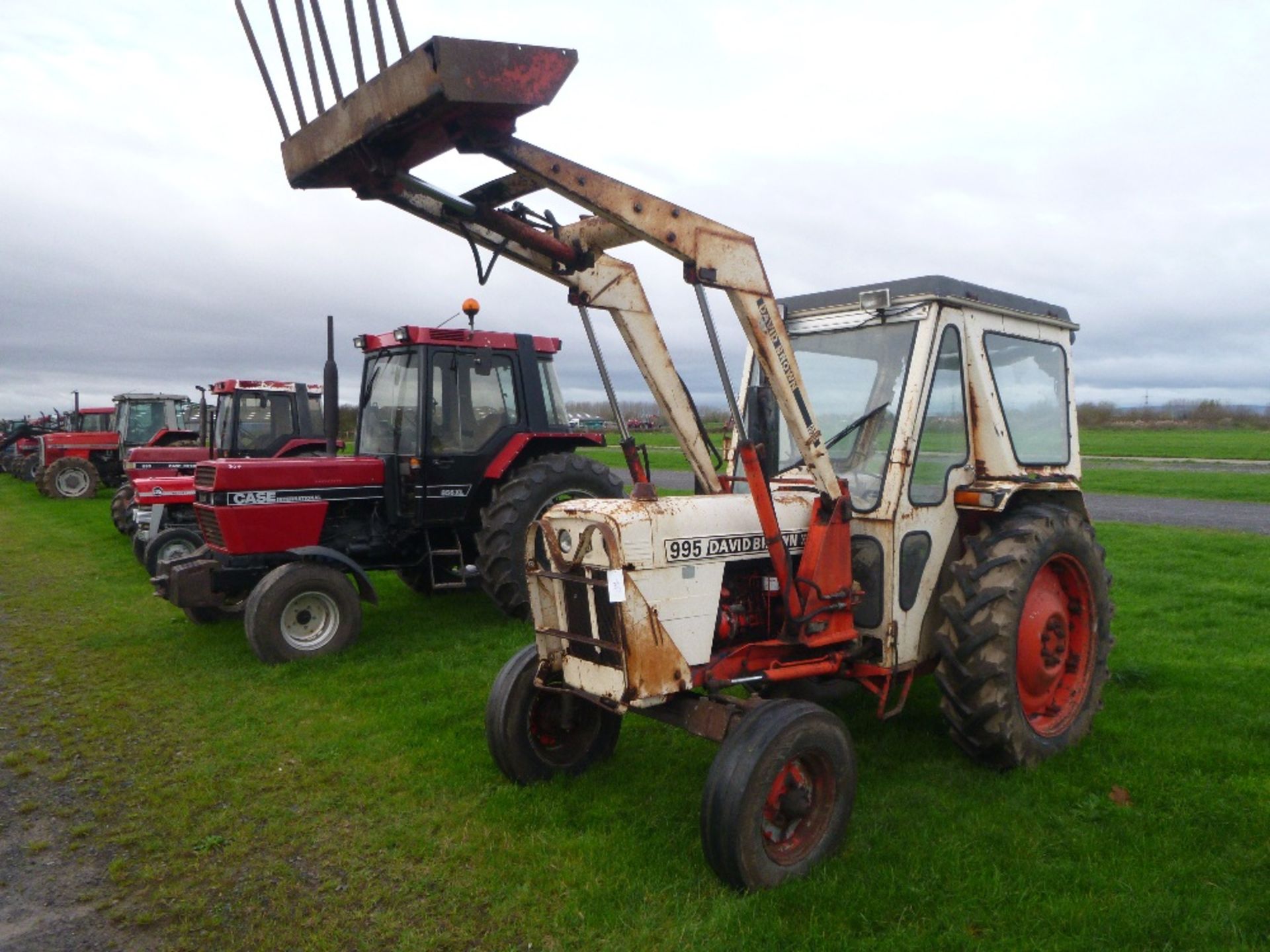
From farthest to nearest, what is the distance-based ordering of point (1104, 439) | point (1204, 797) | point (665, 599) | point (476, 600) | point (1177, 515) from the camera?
point (1104, 439) < point (1177, 515) < point (476, 600) < point (1204, 797) < point (665, 599)

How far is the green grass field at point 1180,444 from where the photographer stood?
96.4 ft

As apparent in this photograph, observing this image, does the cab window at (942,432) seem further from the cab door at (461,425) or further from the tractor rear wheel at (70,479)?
the tractor rear wheel at (70,479)

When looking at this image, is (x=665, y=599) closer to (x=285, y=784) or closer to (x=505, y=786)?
(x=505, y=786)

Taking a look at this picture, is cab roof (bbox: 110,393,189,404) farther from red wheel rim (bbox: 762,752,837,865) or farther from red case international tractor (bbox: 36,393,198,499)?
red wheel rim (bbox: 762,752,837,865)

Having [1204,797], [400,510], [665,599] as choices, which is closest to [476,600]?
[400,510]

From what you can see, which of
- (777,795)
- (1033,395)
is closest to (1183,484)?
(1033,395)

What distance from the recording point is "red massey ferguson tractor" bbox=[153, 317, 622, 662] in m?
6.92

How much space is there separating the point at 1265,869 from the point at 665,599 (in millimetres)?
2418

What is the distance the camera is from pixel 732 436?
477cm

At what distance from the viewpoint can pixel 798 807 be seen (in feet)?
11.4

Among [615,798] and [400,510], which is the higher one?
[400,510]

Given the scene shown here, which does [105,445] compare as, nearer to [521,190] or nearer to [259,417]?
[259,417]

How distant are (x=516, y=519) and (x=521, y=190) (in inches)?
156

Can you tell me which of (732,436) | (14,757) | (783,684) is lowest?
(14,757)
